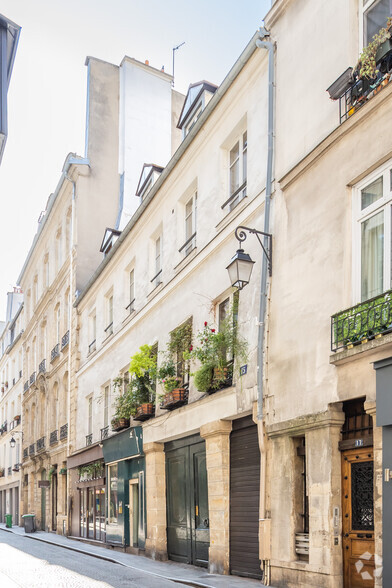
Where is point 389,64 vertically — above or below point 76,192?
below

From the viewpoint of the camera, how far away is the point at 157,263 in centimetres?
1736

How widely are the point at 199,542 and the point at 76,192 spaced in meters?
16.2

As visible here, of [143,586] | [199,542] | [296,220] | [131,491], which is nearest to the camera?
[296,220]

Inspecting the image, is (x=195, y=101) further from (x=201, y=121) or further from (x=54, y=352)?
(x=54, y=352)

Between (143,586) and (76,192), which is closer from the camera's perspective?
(143,586)

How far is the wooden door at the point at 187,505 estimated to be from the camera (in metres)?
13.3

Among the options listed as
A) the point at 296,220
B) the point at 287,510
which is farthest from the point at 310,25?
the point at 287,510

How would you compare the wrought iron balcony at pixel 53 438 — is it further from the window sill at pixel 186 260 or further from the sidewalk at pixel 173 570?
the window sill at pixel 186 260

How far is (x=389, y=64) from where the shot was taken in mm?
8398

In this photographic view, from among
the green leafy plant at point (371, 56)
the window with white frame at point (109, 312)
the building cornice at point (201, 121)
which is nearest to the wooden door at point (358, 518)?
the green leafy plant at point (371, 56)

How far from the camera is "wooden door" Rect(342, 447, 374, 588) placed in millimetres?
8320

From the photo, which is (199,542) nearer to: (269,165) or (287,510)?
(287,510)

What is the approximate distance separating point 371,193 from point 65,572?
8926 millimetres

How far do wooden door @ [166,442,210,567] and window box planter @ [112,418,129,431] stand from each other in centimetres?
250
